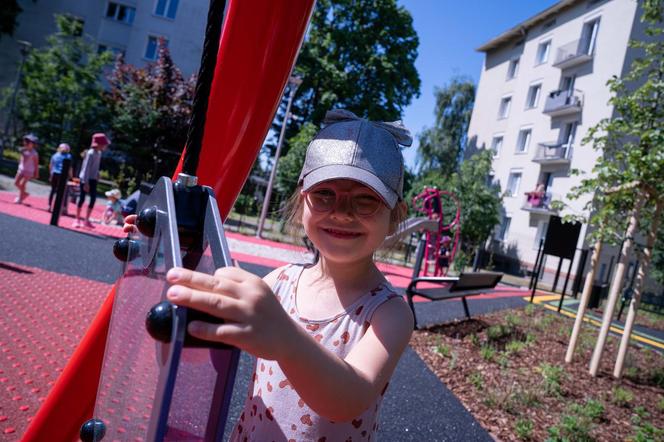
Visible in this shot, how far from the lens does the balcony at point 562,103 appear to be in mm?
22938

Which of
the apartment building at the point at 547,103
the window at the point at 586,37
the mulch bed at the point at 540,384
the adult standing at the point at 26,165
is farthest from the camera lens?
the window at the point at 586,37

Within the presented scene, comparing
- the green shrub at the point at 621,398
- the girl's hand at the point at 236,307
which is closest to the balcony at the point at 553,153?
the green shrub at the point at 621,398

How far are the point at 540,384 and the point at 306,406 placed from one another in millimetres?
3816

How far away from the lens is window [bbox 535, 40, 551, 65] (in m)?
26.0

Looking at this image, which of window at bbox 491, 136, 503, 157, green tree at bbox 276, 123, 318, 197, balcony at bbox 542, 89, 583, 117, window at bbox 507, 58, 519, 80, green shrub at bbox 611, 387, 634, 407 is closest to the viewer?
green shrub at bbox 611, 387, 634, 407

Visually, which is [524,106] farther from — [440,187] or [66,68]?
[66,68]

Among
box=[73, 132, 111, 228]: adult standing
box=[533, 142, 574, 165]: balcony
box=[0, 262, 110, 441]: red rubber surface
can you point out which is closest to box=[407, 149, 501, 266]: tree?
box=[533, 142, 574, 165]: balcony

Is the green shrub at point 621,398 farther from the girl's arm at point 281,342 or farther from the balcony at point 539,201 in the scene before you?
the balcony at point 539,201

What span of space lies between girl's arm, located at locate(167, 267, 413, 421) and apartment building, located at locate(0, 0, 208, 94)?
26.9 meters

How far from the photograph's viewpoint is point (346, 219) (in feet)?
3.83

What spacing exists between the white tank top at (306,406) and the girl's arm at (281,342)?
8.0 inches

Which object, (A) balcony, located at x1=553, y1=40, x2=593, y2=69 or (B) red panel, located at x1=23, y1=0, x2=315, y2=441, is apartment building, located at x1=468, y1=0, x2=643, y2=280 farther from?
(B) red panel, located at x1=23, y1=0, x2=315, y2=441

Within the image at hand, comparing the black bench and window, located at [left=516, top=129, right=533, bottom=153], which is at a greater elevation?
window, located at [left=516, top=129, right=533, bottom=153]

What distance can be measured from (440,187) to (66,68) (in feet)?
62.3
